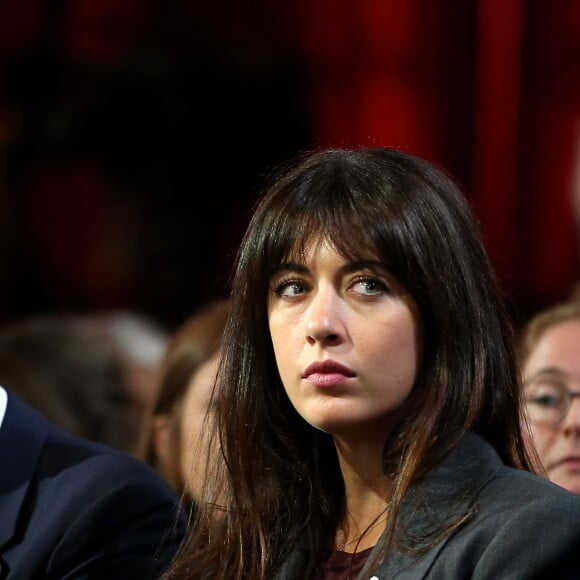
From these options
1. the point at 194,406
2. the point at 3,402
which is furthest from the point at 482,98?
the point at 3,402

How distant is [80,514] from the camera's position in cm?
234

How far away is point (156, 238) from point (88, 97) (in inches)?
28.9

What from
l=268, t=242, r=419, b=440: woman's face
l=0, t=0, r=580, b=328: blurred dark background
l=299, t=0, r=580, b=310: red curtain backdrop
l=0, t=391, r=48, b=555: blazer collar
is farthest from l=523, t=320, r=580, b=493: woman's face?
l=0, t=0, r=580, b=328: blurred dark background

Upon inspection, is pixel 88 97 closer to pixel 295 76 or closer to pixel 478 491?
pixel 295 76

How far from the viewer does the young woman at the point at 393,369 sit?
1.84 m

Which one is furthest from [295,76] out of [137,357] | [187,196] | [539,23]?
[137,357]

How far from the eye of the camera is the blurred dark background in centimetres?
559

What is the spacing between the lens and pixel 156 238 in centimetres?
639

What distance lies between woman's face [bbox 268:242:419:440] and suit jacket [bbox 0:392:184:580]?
475 mm

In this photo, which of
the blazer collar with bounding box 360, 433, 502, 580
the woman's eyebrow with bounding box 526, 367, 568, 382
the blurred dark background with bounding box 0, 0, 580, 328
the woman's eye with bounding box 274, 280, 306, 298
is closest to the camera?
the blazer collar with bounding box 360, 433, 502, 580

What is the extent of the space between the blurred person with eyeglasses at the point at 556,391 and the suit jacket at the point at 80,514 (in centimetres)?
72

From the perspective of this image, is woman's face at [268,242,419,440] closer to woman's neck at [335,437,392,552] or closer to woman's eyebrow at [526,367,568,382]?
woman's neck at [335,437,392,552]

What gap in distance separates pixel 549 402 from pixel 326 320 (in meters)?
0.94

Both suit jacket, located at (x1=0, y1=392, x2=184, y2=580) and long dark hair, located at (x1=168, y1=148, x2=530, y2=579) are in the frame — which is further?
suit jacket, located at (x1=0, y1=392, x2=184, y2=580)
